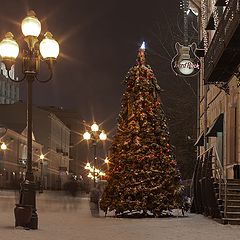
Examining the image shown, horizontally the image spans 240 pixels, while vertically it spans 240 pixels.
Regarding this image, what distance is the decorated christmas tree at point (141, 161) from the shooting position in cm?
2106

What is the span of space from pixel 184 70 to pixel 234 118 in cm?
492

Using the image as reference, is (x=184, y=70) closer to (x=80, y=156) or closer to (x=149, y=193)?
(x=149, y=193)

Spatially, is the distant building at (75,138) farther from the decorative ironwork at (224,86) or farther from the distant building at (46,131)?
the decorative ironwork at (224,86)

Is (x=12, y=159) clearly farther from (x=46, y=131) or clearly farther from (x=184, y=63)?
(x=184, y=63)

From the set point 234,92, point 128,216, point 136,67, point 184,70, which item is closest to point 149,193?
point 128,216

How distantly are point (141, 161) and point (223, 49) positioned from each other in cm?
461

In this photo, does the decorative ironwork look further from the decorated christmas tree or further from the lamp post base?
the lamp post base

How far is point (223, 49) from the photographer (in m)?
19.5

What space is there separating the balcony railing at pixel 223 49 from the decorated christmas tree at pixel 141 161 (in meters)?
2.37

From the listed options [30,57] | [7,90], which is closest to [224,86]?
[30,57]

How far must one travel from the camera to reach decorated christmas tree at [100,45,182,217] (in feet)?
69.1

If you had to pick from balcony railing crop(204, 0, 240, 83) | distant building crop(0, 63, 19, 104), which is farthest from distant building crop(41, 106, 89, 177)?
balcony railing crop(204, 0, 240, 83)

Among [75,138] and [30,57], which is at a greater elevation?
[75,138]

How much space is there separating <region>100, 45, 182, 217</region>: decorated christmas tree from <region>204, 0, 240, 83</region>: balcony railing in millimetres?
2374
